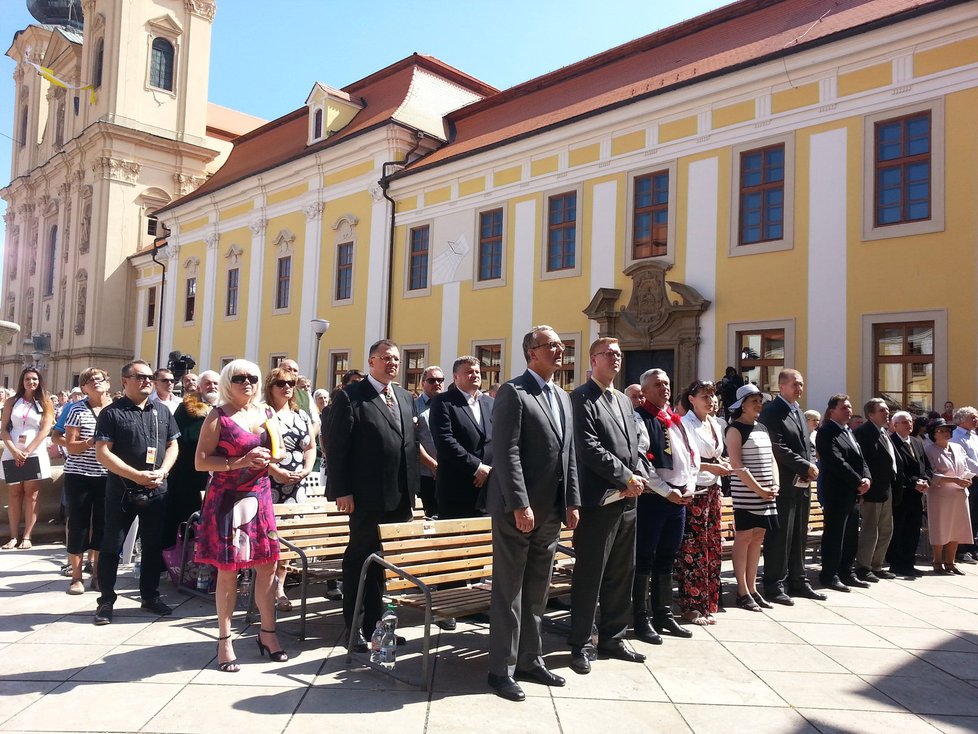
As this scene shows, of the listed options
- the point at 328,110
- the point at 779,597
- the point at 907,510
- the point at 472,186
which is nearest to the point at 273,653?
the point at 779,597

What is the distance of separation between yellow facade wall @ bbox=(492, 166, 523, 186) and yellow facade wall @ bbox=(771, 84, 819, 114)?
246 inches

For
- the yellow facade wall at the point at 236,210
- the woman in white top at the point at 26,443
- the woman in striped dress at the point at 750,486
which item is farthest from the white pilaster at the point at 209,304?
the woman in striped dress at the point at 750,486

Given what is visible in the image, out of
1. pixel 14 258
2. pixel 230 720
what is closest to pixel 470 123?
pixel 230 720

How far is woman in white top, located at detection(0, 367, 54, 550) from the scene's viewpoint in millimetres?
8773

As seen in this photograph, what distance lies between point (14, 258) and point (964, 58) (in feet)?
168

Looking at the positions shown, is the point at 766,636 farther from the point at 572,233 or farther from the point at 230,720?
the point at 572,233

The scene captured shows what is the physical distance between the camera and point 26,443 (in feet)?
29.0

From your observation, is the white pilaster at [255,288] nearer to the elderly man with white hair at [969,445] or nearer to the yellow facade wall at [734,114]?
the yellow facade wall at [734,114]

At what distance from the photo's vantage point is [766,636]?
601 cm

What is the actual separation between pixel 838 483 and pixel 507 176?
1308cm

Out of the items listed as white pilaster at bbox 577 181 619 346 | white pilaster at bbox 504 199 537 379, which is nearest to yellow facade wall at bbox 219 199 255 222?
white pilaster at bbox 504 199 537 379

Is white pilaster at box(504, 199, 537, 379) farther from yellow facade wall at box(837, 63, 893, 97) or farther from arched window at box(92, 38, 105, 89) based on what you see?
arched window at box(92, 38, 105, 89)

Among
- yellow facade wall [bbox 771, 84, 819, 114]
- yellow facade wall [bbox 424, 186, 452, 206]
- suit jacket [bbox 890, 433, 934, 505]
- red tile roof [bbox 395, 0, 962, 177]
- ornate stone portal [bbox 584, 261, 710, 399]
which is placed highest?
red tile roof [bbox 395, 0, 962, 177]

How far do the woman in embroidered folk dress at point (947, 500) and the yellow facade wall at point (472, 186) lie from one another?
12822 millimetres
